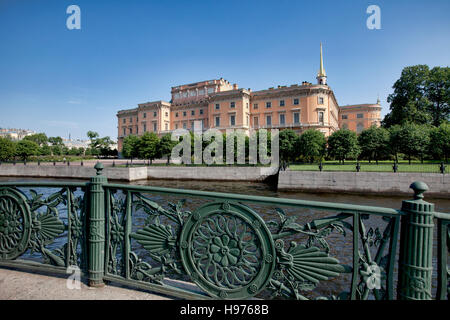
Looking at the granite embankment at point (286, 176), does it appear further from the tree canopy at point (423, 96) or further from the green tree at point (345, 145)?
the tree canopy at point (423, 96)

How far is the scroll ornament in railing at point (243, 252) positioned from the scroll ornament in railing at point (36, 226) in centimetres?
44

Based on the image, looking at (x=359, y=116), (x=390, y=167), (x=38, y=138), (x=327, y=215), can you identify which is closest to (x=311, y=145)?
(x=390, y=167)

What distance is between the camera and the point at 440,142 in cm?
2317

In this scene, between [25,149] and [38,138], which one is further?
[38,138]

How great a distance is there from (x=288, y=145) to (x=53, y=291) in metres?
30.2

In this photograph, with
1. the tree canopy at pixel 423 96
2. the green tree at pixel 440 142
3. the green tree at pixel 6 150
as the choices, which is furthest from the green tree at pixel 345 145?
the green tree at pixel 6 150

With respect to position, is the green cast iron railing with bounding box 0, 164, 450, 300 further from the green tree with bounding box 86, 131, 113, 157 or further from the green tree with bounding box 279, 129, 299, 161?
the green tree with bounding box 86, 131, 113, 157

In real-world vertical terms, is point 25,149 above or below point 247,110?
below

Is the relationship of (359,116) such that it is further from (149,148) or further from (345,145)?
(149,148)

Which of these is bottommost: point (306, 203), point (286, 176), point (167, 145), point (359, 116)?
point (286, 176)

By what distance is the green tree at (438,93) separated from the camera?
36.2m
